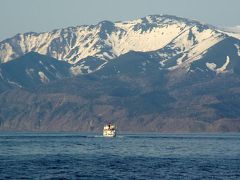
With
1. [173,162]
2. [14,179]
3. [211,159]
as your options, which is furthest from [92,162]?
[14,179]

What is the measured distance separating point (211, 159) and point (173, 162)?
A: 15357 mm

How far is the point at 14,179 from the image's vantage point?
5689 inches

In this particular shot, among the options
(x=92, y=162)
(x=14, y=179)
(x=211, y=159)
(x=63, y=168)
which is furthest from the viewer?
(x=211, y=159)

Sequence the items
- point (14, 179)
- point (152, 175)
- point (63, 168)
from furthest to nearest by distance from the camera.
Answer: point (63, 168), point (152, 175), point (14, 179)

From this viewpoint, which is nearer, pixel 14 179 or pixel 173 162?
pixel 14 179

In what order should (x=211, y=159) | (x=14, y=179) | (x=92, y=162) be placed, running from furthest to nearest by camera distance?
1. (x=211, y=159)
2. (x=92, y=162)
3. (x=14, y=179)

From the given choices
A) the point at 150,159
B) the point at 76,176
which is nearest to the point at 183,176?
the point at 76,176

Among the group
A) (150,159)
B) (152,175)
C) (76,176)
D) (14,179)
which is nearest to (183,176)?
(152,175)

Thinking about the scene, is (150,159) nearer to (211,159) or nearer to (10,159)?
(211,159)

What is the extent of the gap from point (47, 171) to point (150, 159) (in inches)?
1819

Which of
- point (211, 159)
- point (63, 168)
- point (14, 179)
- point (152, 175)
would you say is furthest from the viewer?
point (211, 159)

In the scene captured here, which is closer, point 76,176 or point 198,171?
point 76,176

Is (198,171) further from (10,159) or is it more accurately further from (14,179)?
(10,159)

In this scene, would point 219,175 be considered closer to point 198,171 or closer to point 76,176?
point 198,171
